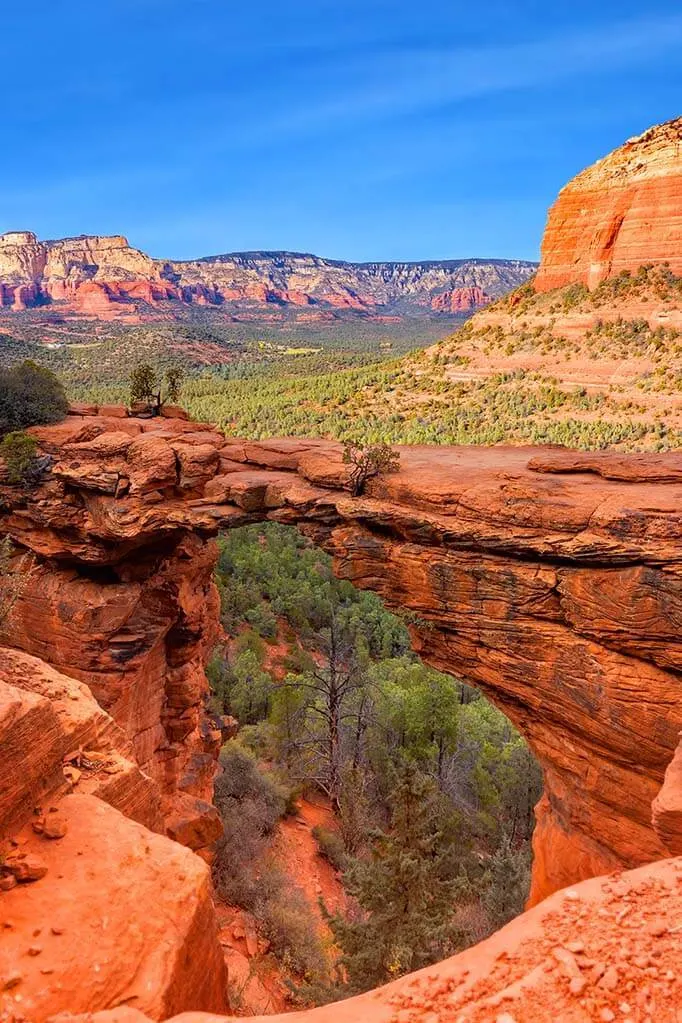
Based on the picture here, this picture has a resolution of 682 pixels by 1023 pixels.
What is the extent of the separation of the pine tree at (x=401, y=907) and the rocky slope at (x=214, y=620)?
2.57 m

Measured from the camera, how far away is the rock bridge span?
37.1ft

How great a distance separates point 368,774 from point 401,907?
11.5 metres

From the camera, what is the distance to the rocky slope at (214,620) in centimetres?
546

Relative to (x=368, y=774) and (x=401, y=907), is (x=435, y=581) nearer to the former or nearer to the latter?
(x=401, y=907)

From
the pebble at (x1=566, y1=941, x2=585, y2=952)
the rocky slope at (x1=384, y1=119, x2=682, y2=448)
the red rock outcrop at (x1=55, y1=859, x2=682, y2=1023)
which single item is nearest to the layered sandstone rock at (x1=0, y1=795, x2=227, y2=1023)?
the red rock outcrop at (x1=55, y1=859, x2=682, y2=1023)

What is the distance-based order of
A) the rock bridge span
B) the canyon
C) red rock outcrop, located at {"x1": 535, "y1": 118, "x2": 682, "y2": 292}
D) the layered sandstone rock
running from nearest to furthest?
the canyon
the layered sandstone rock
the rock bridge span
red rock outcrop, located at {"x1": 535, "y1": 118, "x2": 682, "y2": 292}

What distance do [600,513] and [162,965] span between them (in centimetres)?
949

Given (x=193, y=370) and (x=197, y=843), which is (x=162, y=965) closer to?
(x=197, y=843)

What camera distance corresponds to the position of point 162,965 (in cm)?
500

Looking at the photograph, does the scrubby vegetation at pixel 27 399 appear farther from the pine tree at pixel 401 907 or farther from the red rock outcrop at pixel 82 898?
the pine tree at pixel 401 907

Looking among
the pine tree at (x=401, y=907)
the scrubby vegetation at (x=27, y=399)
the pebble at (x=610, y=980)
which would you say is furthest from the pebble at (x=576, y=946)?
the scrubby vegetation at (x=27, y=399)

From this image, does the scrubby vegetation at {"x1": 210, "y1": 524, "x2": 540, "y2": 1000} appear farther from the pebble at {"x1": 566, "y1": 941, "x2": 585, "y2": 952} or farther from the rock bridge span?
the pebble at {"x1": 566, "y1": 941, "x2": 585, "y2": 952}

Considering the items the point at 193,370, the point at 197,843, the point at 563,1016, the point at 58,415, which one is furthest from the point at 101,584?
the point at 193,370

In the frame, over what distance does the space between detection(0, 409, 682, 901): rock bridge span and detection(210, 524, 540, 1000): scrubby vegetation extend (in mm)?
2341
